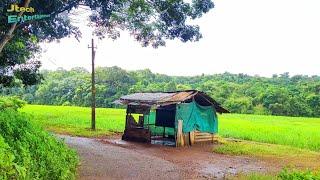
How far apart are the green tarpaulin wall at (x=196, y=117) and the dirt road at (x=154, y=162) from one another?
158 centimetres

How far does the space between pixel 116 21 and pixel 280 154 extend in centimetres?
1048

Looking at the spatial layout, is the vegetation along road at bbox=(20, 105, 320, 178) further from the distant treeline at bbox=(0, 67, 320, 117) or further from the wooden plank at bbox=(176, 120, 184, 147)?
the distant treeline at bbox=(0, 67, 320, 117)

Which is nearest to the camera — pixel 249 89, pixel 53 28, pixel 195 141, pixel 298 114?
pixel 53 28

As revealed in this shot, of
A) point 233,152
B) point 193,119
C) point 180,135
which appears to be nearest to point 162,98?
point 180,135

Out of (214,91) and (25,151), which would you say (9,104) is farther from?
(214,91)

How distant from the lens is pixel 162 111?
971 inches

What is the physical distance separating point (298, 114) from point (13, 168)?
57.5 meters

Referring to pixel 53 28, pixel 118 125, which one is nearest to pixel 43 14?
pixel 53 28

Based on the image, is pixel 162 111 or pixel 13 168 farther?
pixel 162 111

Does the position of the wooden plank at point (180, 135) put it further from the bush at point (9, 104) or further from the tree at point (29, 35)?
the bush at point (9, 104)

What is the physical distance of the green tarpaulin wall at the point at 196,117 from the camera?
869 inches

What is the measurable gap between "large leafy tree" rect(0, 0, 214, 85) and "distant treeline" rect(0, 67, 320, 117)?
34.4 m

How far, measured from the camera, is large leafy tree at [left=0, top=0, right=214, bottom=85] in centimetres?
1442

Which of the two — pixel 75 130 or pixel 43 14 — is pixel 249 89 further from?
pixel 43 14
